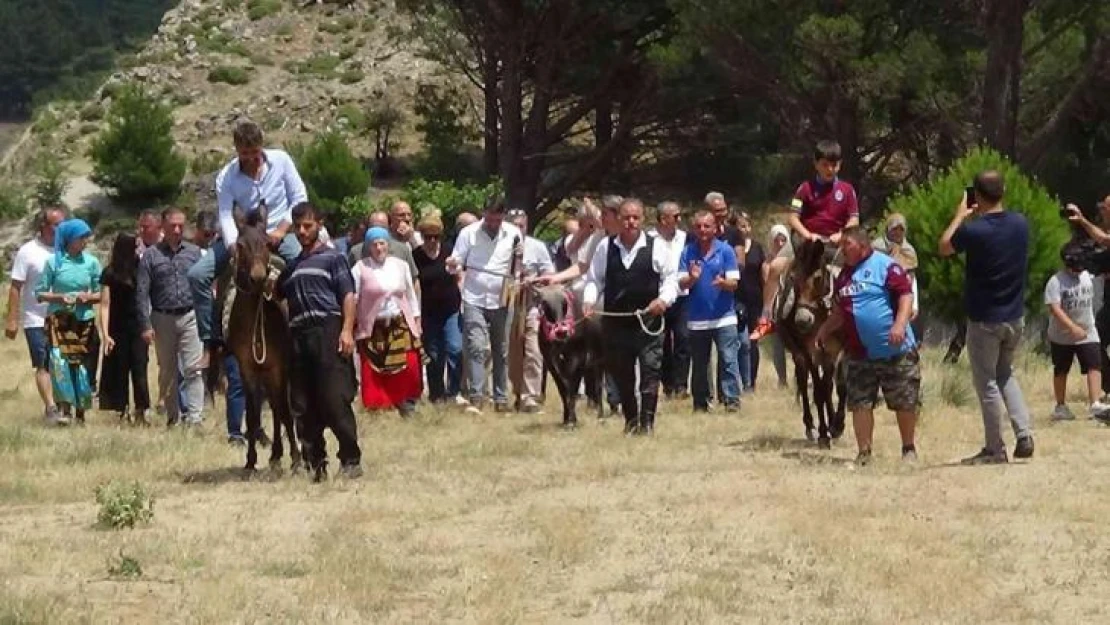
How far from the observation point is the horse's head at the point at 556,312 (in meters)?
16.0

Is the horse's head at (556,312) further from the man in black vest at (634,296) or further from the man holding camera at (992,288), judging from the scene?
the man holding camera at (992,288)

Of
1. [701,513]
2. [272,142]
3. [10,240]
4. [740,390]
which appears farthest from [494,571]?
[272,142]

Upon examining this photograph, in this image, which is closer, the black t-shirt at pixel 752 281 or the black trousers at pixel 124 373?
the black trousers at pixel 124 373

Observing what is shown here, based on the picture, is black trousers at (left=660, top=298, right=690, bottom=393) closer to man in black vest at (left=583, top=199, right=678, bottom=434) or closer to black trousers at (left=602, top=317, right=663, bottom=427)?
black trousers at (left=602, top=317, right=663, bottom=427)

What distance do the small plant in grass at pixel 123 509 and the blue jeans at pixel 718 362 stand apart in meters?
6.67

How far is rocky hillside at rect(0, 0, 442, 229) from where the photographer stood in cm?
5403

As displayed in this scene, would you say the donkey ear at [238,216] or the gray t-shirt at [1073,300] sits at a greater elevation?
the donkey ear at [238,216]

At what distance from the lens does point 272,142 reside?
53.3 metres

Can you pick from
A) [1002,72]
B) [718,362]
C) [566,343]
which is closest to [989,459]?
[566,343]

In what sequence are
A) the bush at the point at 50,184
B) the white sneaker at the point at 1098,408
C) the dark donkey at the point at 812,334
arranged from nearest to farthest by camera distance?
1. the dark donkey at the point at 812,334
2. the white sneaker at the point at 1098,408
3. the bush at the point at 50,184

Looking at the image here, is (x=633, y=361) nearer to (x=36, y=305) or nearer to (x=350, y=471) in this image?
(x=350, y=471)

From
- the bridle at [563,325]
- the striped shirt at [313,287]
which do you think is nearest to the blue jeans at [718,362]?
the bridle at [563,325]

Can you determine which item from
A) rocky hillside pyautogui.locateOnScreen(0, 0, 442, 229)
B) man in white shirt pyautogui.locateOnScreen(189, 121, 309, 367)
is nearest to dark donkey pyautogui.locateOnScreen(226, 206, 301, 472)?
man in white shirt pyautogui.locateOnScreen(189, 121, 309, 367)

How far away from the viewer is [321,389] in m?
12.3
